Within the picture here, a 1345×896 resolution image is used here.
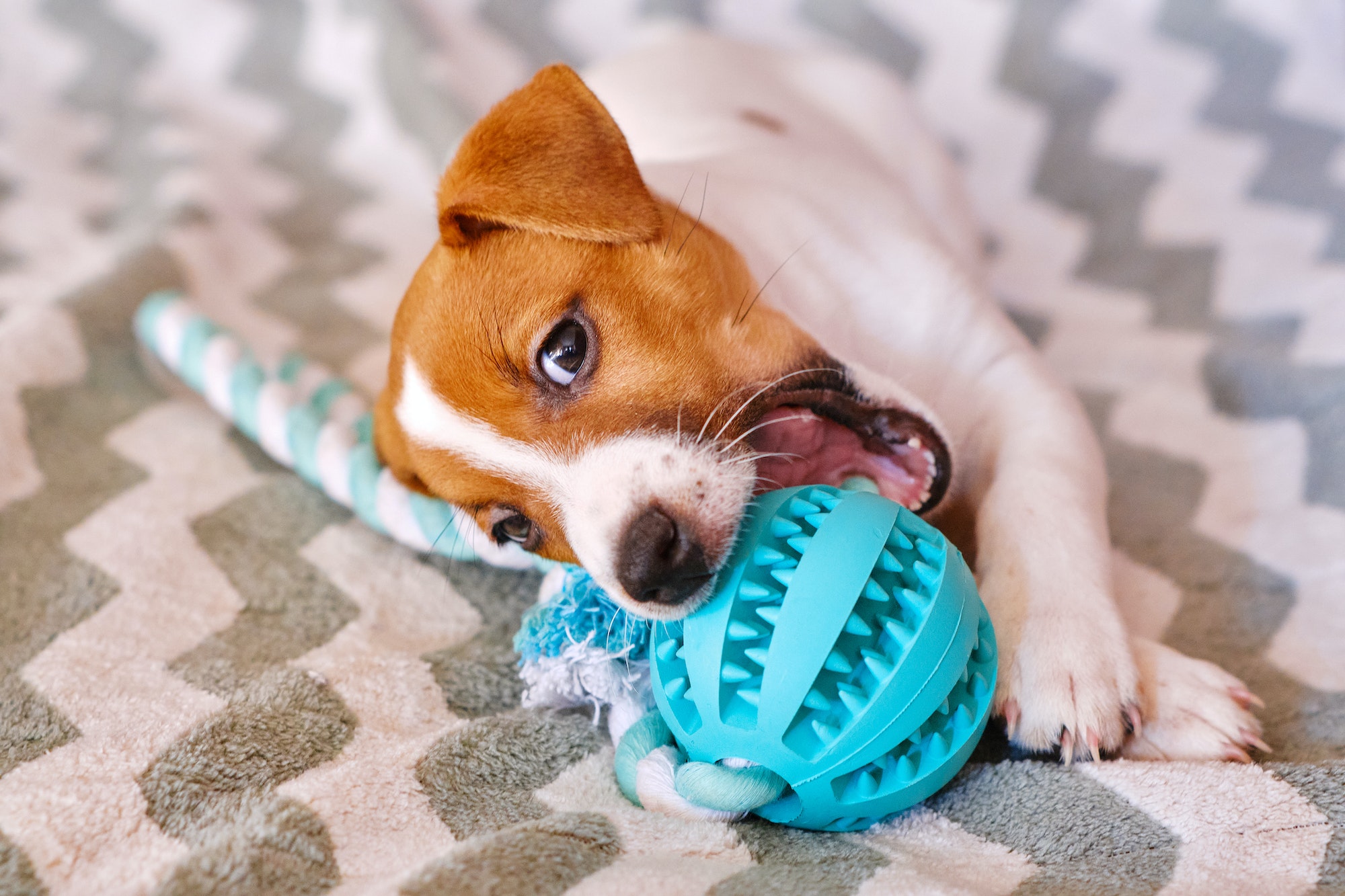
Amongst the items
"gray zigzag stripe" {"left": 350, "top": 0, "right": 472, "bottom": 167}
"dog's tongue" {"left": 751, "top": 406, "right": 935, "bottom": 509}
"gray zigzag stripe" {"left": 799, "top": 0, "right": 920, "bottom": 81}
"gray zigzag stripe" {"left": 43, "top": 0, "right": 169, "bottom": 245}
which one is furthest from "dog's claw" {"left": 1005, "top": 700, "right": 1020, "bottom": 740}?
"gray zigzag stripe" {"left": 43, "top": 0, "right": 169, "bottom": 245}

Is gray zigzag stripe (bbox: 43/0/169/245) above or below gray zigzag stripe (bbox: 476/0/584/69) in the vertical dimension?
below

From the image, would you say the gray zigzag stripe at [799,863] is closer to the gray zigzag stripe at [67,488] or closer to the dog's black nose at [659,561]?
the dog's black nose at [659,561]

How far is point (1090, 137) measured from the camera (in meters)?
3.96

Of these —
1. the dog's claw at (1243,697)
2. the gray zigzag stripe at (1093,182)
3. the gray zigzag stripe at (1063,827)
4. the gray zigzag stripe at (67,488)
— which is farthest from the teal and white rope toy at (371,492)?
the gray zigzag stripe at (1093,182)

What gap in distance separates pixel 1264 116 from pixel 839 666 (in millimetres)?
3316

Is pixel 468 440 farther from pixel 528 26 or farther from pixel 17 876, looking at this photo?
pixel 528 26

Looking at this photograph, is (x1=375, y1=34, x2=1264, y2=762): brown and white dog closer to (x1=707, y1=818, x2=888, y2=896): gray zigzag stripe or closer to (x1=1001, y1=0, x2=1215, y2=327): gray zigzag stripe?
(x1=707, y1=818, x2=888, y2=896): gray zigzag stripe

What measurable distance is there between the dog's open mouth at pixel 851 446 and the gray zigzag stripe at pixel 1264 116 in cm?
187

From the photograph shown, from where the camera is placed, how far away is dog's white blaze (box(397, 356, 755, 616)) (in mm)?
1656

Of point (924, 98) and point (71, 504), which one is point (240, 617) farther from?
point (924, 98)

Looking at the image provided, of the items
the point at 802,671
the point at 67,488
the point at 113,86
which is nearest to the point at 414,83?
the point at 113,86

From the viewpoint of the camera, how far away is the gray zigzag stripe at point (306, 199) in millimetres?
3365

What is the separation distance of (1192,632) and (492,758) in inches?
52.8

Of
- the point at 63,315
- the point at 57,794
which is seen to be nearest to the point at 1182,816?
the point at 57,794
